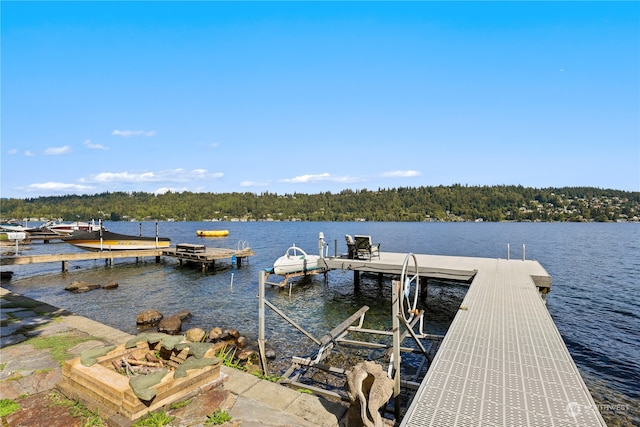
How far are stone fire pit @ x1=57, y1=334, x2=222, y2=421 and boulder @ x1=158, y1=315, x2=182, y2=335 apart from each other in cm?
781

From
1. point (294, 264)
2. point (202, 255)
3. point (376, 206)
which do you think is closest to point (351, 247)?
point (294, 264)

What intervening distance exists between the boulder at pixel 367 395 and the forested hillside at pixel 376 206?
540 ft

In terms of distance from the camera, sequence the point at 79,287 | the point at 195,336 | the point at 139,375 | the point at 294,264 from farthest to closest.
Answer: the point at 294,264 < the point at 79,287 < the point at 195,336 < the point at 139,375

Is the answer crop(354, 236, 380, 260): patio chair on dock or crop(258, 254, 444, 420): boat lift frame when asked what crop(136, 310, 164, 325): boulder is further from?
crop(354, 236, 380, 260): patio chair on dock

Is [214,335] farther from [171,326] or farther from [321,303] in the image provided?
[321,303]

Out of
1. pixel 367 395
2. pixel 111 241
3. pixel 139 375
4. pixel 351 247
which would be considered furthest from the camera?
pixel 111 241

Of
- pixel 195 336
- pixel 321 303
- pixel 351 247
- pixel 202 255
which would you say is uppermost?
pixel 351 247

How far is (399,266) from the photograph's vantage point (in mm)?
17438

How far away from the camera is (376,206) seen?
7136 inches

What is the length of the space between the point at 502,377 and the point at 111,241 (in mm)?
37772

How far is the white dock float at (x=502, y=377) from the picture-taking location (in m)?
4.12

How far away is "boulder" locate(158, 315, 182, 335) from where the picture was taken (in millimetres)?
13328

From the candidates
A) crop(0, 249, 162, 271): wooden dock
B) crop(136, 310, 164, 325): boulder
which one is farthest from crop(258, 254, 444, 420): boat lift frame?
crop(0, 249, 162, 271): wooden dock

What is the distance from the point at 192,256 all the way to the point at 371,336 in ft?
68.0
